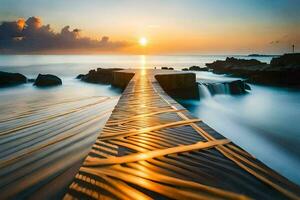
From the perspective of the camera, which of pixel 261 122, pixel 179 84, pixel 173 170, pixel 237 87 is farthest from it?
pixel 237 87

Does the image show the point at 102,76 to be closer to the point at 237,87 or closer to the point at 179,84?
the point at 179,84

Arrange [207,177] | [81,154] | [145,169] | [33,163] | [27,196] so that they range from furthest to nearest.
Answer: [81,154], [33,163], [27,196], [145,169], [207,177]

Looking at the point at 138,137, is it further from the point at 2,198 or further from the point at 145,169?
the point at 2,198

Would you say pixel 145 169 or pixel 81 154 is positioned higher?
pixel 145 169

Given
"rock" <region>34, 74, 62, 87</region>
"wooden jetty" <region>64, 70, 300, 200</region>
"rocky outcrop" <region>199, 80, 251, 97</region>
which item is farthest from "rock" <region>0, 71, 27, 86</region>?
"wooden jetty" <region>64, 70, 300, 200</region>

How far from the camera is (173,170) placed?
3709 millimetres

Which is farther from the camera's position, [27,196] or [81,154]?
[81,154]

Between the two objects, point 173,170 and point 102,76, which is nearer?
point 173,170

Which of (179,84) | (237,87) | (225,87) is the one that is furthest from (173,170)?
A: (237,87)

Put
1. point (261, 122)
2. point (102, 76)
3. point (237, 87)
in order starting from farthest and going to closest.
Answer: point (102, 76) < point (237, 87) < point (261, 122)

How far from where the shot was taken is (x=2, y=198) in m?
4.39

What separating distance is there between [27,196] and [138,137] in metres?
2.46

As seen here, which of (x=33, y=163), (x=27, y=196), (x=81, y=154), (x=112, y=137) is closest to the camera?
(x=27, y=196)

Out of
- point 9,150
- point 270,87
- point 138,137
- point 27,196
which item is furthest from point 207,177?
point 270,87
